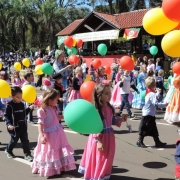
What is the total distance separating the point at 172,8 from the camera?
4.18m

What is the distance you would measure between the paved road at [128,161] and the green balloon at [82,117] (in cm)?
138

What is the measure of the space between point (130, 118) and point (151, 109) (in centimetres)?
315

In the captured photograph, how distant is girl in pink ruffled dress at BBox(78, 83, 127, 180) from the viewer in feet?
14.1

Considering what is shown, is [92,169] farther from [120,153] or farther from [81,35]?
[81,35]

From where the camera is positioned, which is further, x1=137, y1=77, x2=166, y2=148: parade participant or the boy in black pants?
x1=137, y1=77, x2=166, y2=148: parade participant

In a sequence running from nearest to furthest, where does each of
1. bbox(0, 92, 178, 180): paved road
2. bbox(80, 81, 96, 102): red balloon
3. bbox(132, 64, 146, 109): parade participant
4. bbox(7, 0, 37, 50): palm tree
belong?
bbox(0, 92, 178, 180): paved road < bbox(80, 81, 96, 102): red balloon < bbox(132, 64, 146, 109): parade participant < bbox(7, 0, 37, 50): palm tree

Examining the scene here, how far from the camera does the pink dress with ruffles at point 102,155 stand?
4.32 m

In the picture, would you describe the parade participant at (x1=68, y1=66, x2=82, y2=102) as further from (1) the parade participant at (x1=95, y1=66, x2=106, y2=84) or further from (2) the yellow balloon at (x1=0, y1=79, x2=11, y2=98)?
(2) the yellow balloon at (x1=0, y1=79, x2=11, y2=98)

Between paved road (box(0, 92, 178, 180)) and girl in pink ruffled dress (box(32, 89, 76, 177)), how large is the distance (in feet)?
0.50

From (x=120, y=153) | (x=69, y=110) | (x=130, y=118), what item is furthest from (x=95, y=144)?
(x=130, y=118)

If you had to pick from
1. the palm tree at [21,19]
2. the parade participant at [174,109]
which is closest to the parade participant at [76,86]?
the parade participant at [174,109]

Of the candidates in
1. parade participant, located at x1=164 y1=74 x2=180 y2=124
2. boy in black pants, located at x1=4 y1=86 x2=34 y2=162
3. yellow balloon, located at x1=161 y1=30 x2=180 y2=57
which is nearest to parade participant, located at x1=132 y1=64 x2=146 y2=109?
parade participant, located at x1=164 y1=74 x2=180 y2=124

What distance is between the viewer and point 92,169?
439 cm

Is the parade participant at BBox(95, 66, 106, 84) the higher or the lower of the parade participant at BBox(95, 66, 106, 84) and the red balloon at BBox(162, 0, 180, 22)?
the lower
